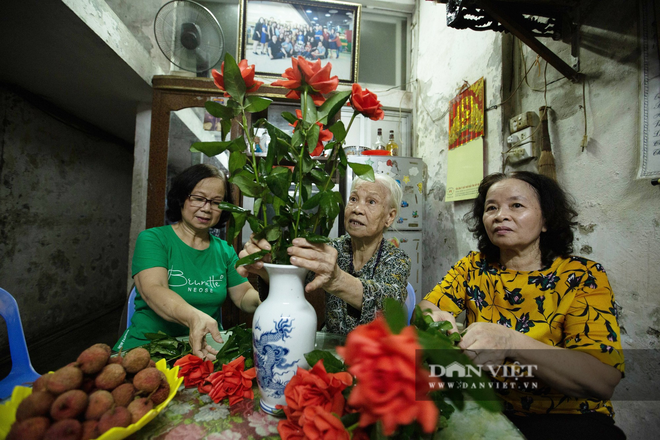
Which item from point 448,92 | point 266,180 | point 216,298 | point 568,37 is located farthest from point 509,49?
point 216,298

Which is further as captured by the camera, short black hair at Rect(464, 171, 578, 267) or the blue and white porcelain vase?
short black hair at Rect(464, 171, 578, 267)

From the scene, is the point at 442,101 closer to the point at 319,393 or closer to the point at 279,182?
the point at 279,182

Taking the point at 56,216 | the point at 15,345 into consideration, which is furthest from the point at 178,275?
the point at 56,216

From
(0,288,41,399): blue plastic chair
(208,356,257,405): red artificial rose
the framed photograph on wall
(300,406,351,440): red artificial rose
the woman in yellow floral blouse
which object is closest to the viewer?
(300,406,351,440): red artificial rose

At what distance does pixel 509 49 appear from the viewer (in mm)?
2203

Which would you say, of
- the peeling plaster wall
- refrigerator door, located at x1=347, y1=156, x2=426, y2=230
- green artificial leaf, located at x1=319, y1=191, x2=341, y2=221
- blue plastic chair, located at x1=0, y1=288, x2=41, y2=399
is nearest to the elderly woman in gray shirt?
green artificial leaf, located at x1=319, y1=191, x2=341, y2=221

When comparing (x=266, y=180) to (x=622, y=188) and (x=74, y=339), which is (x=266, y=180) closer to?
(x=622, y=188)

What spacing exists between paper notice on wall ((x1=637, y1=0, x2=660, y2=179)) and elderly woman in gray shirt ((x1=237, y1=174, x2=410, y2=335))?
1046mm

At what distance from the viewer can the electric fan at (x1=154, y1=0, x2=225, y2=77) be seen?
2.44 meters

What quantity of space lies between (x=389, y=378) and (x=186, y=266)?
135 cm

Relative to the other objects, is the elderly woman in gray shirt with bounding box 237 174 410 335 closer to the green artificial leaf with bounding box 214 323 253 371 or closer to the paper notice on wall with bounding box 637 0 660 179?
the green artificial leaf with bounding box 214 323 253 371

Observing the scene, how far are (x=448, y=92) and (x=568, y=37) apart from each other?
1451 mm

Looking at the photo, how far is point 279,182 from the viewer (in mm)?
654

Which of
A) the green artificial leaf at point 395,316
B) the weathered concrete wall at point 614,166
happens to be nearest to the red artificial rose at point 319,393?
the green artificial leaf at point 395,316
